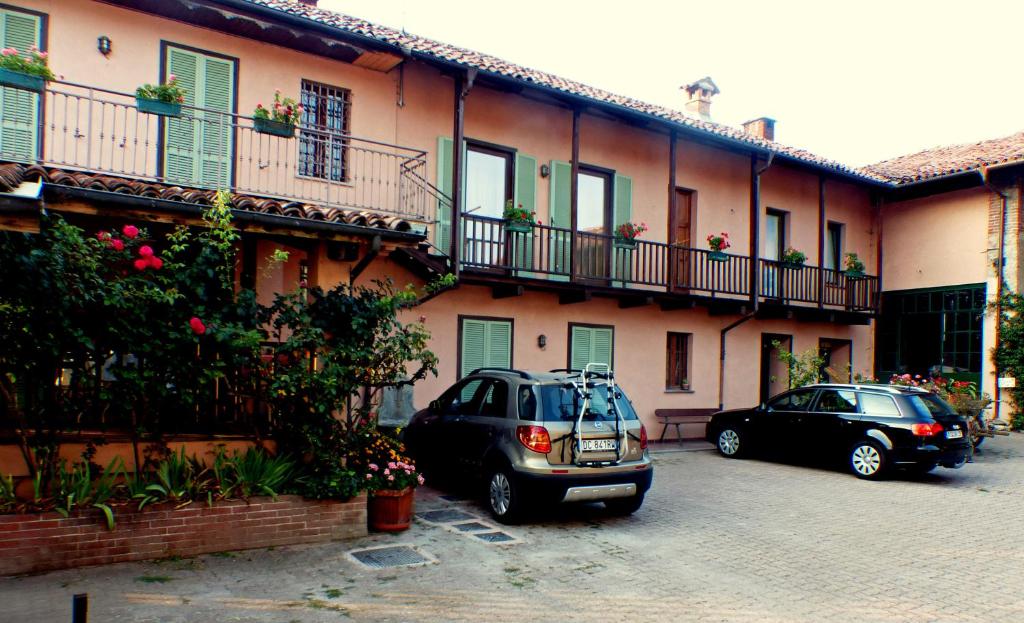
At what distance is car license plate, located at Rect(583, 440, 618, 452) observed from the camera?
7.54m

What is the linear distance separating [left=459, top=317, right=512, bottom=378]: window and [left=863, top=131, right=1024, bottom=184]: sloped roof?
12684 mm

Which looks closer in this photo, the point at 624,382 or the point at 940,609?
the point at 940,609

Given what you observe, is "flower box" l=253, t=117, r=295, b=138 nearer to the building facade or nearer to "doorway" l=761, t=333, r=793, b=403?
the building facade

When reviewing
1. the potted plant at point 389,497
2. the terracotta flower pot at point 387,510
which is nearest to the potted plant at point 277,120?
the potted plant at point 389,497

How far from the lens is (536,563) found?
20.8 ft

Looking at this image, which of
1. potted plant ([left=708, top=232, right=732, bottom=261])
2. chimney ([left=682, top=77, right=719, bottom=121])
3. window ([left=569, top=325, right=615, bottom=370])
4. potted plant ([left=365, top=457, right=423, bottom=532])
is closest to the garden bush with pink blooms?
potted plant ([left=365, top=457, right=423, bottom=532])

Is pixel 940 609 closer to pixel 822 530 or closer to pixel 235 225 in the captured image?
pixel 822 530

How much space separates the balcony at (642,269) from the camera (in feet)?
40.8

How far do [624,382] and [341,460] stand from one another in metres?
8.79

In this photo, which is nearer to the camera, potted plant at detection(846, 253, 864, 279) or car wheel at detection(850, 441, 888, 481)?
car wheel at detection(850, 441, 888, 481)

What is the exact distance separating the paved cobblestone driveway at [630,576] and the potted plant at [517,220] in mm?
5137

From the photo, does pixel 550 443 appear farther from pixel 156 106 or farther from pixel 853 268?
pixel 853 268

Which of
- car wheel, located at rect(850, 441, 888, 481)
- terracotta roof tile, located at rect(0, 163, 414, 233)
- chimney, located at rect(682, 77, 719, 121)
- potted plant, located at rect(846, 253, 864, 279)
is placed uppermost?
chimney, located at rect(682, 77, 719, 121)

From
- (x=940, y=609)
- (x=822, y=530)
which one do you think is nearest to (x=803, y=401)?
(x=822, y=530)
